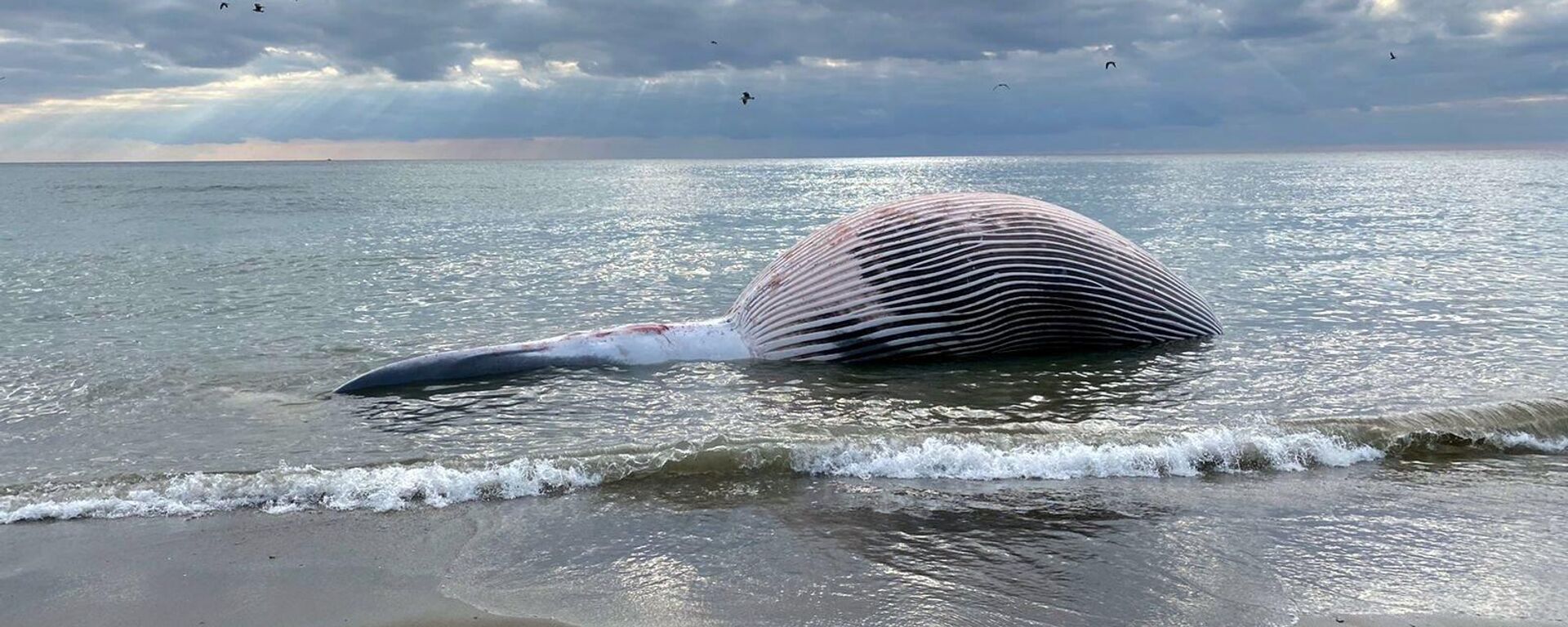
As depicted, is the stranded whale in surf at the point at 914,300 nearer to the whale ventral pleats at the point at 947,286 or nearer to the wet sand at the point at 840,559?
the whale ventral pleats at the point at 947,286

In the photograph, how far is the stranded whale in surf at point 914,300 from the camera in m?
10.2

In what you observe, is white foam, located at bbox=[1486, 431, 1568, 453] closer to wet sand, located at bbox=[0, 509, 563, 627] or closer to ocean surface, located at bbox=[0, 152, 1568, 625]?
ocean surface, located at bbox=[0, 152, 1568, 625]

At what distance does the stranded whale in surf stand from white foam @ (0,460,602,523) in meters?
2.77

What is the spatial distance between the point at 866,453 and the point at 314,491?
3631 mm

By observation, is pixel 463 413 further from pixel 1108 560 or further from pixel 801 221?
pixel 801 221

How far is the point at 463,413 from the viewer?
8.95 metres

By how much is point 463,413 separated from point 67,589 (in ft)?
12.1

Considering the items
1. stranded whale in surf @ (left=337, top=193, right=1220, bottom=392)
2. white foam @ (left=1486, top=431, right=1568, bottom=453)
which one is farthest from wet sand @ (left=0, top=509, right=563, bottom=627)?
white foam @ (left=1486, top=431, right=1568, bottom=453)

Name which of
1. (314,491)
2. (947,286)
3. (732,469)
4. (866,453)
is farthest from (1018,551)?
(947,286)

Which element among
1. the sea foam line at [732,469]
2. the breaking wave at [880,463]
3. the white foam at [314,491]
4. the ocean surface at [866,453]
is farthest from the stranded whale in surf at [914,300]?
the white foam at [314,491]

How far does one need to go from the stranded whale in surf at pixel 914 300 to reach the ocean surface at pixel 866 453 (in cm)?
27

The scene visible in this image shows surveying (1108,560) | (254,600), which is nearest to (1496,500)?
(1108,560)

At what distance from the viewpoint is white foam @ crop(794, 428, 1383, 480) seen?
292 inches

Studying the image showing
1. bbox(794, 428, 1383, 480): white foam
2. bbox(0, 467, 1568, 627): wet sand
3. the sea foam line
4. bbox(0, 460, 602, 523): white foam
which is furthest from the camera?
bbox(794, 428, 1383, 480): white foam
